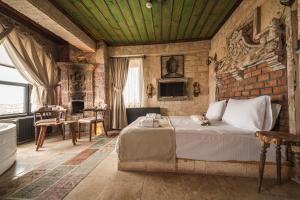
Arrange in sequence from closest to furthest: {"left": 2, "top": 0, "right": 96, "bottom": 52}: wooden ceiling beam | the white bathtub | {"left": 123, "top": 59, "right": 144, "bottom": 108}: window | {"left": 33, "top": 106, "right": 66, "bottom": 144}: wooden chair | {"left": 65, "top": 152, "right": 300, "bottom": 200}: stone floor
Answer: {"left": 65, "top": 152, "right": 300, "bottom": 200}: stone floor
the white bathtub
{"left": 2, "top": 0, "right": 96, "bottom": 52}: wooden ceiling beam
{"left": 33, "top": 106, "right": 66, "bottom": 144}: wooden chair
{"left": 123, "top": 59, "right": 144, "bottom": 108}: window

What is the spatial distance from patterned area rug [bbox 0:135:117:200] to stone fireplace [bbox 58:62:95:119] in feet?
7.69

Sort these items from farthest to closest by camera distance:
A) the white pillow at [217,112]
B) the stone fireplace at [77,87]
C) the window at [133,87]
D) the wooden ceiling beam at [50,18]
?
the window at [133,87], the stone fireplace at [77,87], the white pillow at [217,112], the wooden ceiling beam at [50,18]

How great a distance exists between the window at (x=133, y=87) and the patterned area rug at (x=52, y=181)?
2.52 meters

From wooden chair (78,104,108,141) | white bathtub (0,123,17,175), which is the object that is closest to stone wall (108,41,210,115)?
wooden chair (78,104,108,141)

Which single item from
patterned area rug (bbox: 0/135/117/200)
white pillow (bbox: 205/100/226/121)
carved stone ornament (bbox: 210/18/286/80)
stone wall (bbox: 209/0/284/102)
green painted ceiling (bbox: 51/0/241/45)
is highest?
green painted ceiling (bbox: 51/0/241/45)

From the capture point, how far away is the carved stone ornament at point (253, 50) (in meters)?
1.72

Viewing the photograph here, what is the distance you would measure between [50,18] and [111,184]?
2.99m

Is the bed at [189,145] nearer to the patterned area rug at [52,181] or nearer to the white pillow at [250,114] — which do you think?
the white pillow at [250,114]

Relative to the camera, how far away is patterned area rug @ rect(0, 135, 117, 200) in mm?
1476

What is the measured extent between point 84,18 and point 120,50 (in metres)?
1.59

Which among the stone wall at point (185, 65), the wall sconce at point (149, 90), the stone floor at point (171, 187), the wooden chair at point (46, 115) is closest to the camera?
the stone floor at point (171, 187)

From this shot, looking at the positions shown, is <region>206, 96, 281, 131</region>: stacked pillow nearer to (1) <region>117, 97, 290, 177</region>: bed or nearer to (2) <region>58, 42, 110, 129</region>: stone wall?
(1) <region>117, 97, 290, 177</region>: bed

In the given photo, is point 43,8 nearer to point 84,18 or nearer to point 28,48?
point 84,18

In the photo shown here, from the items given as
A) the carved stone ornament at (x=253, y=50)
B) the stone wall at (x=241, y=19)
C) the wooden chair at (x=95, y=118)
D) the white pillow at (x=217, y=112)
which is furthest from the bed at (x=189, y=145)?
the wooden chair at (x=95, y=118)
